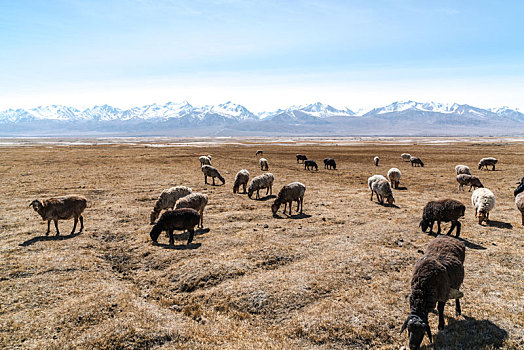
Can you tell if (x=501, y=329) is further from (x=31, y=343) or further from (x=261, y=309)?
(x=31, y=343)

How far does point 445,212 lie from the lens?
13828mm

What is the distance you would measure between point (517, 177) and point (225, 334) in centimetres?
3886

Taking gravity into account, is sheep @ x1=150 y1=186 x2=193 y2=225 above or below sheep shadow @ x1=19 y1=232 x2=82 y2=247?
above

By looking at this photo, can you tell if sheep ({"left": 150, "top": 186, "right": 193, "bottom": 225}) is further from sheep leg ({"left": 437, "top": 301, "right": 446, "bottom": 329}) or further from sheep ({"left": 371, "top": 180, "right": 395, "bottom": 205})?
sheep leg ({"left": 437, "top": 301, "right": 446, "bottom": 329})

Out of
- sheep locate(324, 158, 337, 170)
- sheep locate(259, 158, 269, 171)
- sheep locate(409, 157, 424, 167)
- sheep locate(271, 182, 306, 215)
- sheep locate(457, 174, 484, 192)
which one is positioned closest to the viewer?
sheep locate(271, 182, 306, 215)

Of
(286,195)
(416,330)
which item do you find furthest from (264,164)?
(416,330)

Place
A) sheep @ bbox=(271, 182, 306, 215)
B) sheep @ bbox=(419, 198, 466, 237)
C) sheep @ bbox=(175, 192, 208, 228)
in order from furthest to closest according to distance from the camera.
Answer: sheep @ bbox=(271, 182, 306, 215) < sheep @ bbox=(175, 192, 208, 228) < sheep @ bbox=(419, 198, 466, 237)

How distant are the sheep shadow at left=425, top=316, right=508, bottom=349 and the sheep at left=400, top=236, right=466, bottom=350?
28 centimetres

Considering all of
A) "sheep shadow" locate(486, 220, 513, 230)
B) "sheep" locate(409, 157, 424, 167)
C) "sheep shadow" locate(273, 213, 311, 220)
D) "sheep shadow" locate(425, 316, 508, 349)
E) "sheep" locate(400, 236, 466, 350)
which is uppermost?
"sheep" locate(409, 157, 424, 167)

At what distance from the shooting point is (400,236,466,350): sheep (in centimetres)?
666

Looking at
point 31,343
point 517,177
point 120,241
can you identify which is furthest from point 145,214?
point 517,177

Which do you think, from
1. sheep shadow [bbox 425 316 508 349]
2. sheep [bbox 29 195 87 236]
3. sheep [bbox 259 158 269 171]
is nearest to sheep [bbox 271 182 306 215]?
sheep [bbox 29 195 87 236]

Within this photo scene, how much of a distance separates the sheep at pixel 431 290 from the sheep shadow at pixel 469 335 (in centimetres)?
28

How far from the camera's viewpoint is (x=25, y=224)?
16.0 m
